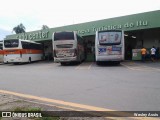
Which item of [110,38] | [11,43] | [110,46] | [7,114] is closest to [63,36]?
[110,38]

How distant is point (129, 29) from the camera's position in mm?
28797

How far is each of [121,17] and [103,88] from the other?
2019cm

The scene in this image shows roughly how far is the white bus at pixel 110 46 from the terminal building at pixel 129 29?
588 cm

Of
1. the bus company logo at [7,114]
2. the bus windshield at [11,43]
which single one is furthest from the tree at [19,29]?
the bus company logo at [7,114]

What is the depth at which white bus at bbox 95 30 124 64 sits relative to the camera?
2239cm

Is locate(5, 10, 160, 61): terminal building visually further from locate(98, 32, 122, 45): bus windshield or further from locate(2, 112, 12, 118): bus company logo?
locate(2, 112, 12, 118): bus company logo

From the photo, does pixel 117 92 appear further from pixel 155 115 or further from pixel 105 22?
pixel 105 22

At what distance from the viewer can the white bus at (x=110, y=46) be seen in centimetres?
2239

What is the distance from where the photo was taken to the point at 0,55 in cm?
3362

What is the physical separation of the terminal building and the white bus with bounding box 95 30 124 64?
5.88 m

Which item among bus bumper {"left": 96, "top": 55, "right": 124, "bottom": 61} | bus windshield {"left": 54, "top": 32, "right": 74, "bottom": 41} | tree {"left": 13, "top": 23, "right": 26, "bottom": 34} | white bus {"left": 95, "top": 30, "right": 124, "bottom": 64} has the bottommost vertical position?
bus bumper {"left": 96, "top": 55, "right": 124, "bottom": 61}

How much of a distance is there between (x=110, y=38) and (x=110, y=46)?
0.68m

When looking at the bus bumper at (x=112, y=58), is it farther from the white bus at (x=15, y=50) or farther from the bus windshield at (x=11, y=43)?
the bus windshield at (x=11, y=43)

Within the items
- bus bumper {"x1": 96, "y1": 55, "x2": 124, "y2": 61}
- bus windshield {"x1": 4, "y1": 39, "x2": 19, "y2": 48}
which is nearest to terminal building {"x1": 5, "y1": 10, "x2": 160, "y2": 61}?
bus bumper {"x1": 96, "y1": 55, "x2": 124, "y2": 61}
